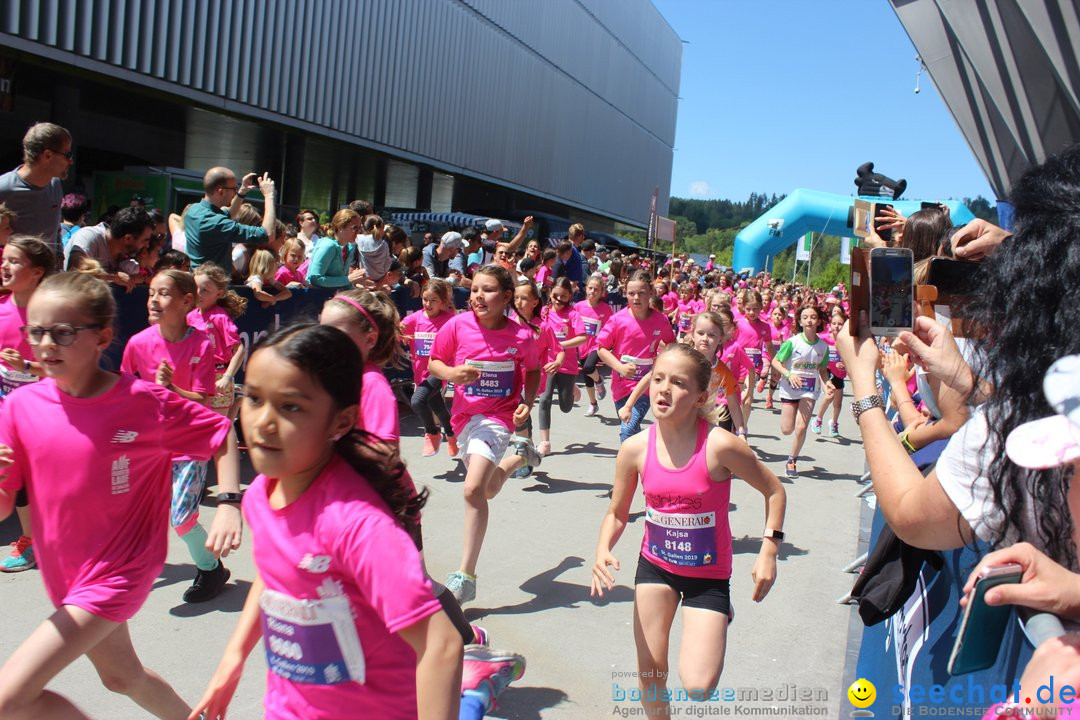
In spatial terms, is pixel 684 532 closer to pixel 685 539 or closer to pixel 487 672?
pixel 685 539

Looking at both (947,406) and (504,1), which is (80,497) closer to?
(947,406)

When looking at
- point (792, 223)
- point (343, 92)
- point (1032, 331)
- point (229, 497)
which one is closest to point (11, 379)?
point (229, 497)

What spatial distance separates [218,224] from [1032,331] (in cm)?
676

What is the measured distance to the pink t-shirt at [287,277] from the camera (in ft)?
30.3

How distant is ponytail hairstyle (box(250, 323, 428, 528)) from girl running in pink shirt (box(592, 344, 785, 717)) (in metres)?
1.55

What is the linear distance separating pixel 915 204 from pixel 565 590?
10.4 meters

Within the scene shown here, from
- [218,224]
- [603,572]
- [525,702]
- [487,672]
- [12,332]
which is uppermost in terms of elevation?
[218,224]

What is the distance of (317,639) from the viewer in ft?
7.10

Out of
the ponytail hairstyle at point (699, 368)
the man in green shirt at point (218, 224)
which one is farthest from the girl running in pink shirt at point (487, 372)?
the man in green shirt at point (218, 224)

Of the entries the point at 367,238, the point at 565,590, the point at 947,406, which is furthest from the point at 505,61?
the point at 947,406

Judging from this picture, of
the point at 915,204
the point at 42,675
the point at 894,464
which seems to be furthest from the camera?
the point at 915,204

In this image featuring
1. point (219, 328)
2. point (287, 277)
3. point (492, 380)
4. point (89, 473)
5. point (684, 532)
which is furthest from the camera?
point (287, 277)

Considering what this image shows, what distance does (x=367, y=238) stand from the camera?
10195 mm

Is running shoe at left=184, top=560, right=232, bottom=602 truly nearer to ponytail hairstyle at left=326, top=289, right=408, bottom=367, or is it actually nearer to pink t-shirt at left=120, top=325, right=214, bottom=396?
pink t-shirt at left=120, top=325, right=214, bottom=396
